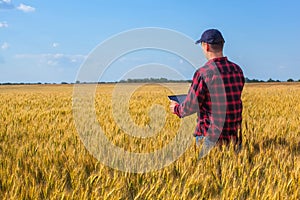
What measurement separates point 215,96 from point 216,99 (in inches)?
1.4

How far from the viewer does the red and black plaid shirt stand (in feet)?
10.7

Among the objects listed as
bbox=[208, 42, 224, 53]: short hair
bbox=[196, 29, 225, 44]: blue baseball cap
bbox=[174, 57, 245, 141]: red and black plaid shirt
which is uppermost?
bbox=[196, 29, 225, 44]: blue baseball cap

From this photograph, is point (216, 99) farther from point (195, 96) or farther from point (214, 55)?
point (214, 55)

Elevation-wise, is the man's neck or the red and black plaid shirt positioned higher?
the man's neck

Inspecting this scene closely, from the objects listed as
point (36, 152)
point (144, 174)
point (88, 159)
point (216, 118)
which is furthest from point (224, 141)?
point (36, 152)

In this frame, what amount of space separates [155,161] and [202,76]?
928 mm

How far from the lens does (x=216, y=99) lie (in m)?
3.35

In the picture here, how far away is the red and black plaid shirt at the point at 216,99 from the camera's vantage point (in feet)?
10.7

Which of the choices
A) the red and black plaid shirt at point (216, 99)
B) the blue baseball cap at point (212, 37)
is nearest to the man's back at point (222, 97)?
the red and black plaid shirt at point (216, 99)

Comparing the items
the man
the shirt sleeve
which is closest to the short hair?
the man

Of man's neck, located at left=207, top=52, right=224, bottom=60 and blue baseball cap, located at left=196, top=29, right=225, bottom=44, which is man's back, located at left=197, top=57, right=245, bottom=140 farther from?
blue baseball cap, located at left=196, top=29, right=225, bottom=44

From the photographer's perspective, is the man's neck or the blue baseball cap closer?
the blue baseball cap

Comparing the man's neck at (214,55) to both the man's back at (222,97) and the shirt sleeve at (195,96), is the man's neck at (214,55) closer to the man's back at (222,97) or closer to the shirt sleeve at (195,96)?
the man's back at (222,97)

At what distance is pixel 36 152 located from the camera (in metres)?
3.35
